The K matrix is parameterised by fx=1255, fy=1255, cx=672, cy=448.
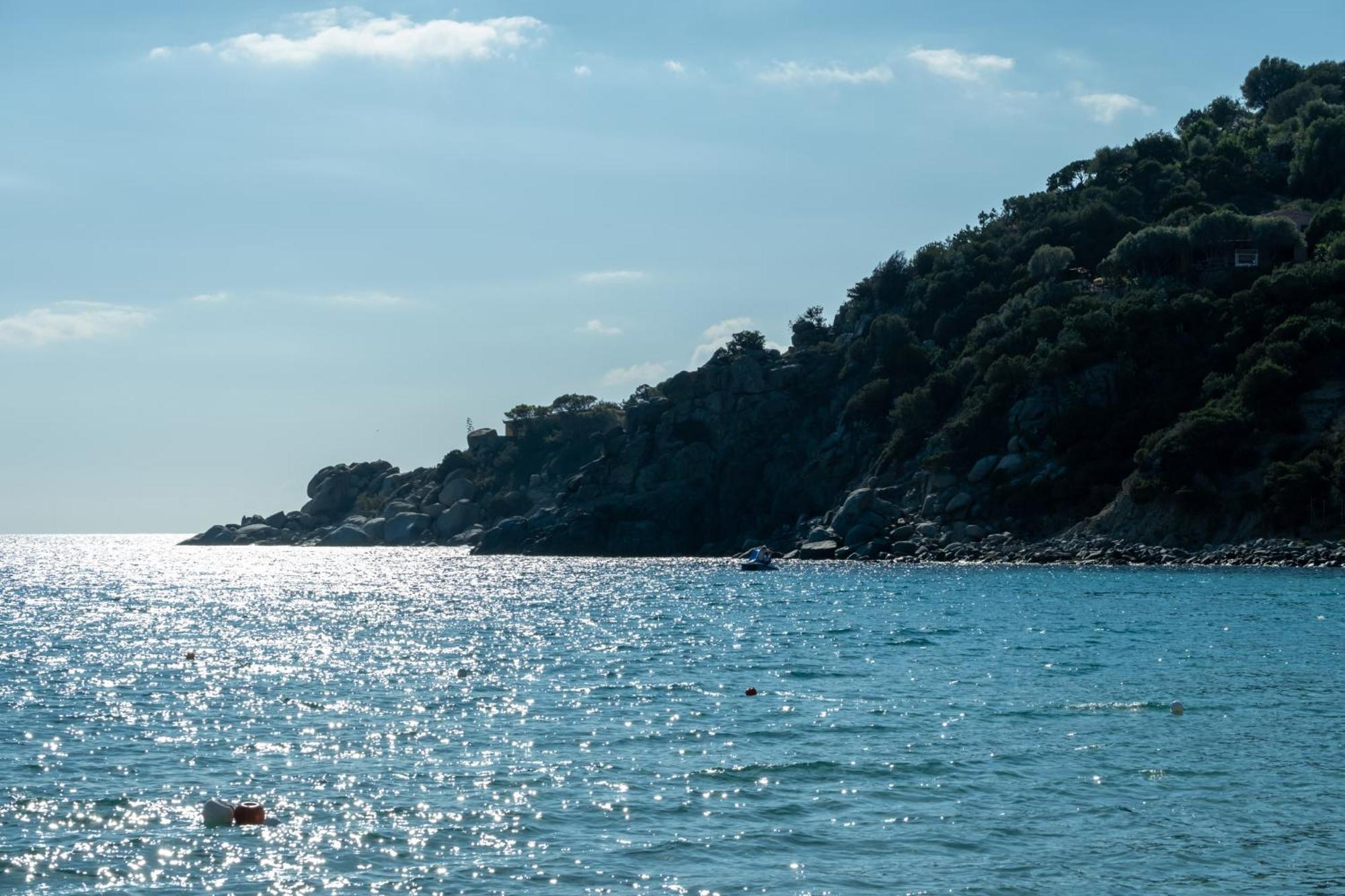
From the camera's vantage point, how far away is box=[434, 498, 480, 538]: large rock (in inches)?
6969

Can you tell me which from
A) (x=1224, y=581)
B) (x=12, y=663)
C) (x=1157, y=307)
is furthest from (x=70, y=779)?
(x=1157, y=307)

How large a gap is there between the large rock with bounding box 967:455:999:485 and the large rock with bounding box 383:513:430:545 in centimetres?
9610

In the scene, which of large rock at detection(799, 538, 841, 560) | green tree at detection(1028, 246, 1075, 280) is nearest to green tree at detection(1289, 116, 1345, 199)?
green tree at detection(1028, 246, 1075, 280)

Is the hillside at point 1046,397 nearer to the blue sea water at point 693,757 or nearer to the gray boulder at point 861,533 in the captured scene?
the gray boulder at point 861,533

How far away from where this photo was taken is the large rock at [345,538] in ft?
618

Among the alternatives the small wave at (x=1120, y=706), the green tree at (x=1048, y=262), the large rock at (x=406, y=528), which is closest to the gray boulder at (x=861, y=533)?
the green tree at (x=1048, y=262)

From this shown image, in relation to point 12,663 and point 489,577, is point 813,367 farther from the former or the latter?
point 12,663

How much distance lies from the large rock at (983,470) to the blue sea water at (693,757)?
55.6 metres

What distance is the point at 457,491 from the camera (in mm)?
182125

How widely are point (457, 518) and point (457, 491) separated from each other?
5.76 metres

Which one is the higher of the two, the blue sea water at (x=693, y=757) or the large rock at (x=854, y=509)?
the large rock at (x=854, y=509)

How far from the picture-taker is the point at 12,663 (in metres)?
40.5

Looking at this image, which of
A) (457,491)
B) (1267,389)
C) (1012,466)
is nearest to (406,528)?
(457,491)

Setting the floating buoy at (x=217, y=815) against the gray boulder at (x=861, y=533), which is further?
the gray boulder at (x=861, y=533)
